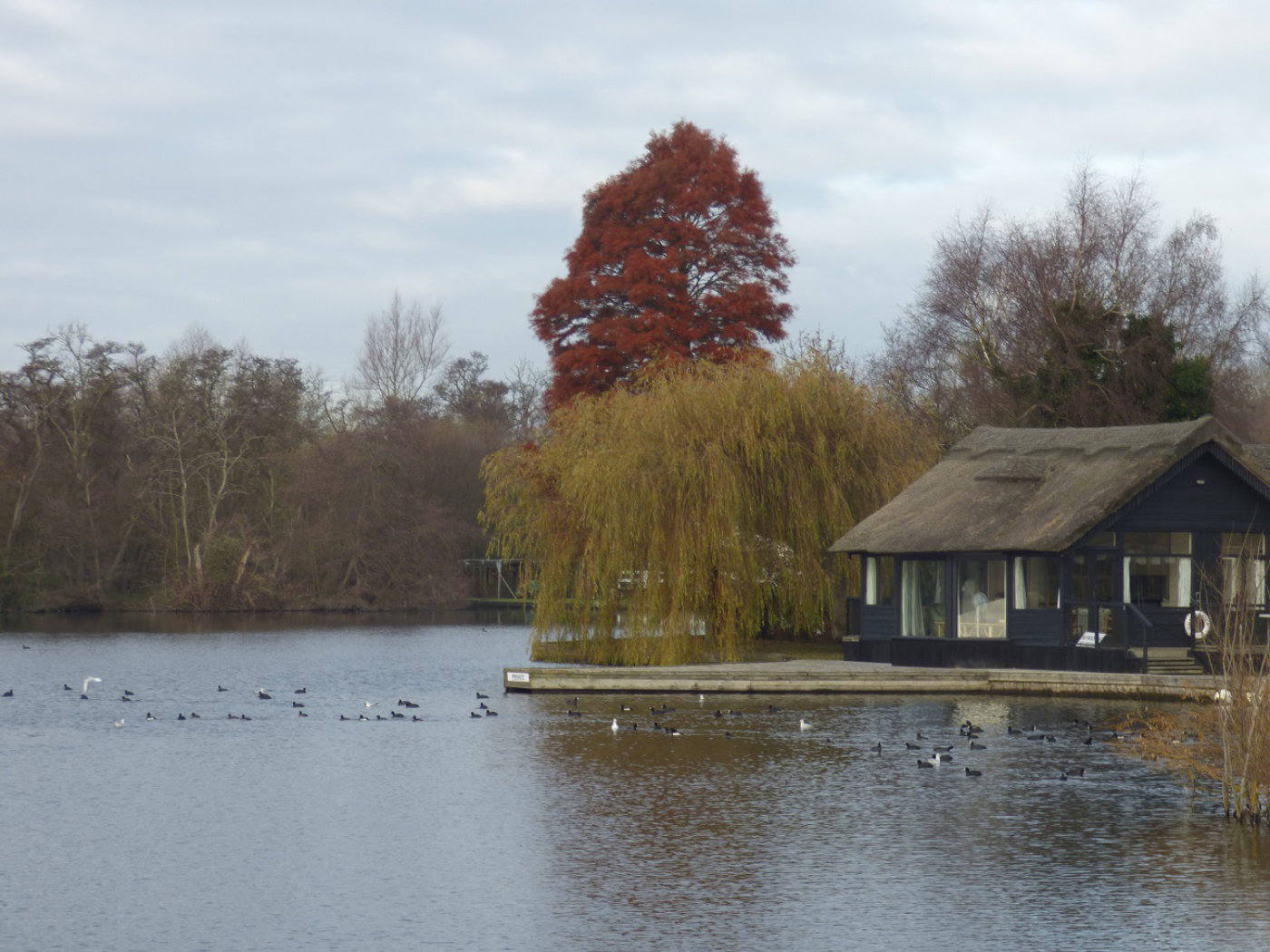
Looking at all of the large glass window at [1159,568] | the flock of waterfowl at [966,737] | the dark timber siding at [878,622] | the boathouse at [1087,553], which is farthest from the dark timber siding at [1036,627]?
the flock of waterfowl at [966,737]

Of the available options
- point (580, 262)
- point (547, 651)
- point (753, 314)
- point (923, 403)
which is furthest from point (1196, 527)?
point (923, 403)

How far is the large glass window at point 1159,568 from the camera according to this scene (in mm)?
36094

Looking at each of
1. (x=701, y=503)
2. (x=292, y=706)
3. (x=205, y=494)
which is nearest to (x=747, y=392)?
(x=701, y=503)

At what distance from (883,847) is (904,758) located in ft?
23.0

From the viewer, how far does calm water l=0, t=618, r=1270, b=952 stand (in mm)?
14172

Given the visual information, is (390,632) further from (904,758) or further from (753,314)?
(904,758)

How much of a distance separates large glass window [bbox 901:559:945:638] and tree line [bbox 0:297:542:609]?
43325mm

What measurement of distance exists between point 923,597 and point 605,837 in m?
21.3

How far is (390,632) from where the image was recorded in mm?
62656

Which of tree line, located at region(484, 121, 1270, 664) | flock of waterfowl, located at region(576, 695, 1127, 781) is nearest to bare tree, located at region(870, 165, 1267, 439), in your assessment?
tree line, located at region(484, 121, 1270, 664)

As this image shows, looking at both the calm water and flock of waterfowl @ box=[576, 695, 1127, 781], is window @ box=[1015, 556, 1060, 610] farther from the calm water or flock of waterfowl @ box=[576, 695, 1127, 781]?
flock of waterfowl @ box=[576, 695, 1127, 781]

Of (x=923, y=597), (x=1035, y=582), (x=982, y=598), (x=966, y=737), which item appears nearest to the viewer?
(x=966, y=737)

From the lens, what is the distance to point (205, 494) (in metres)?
79.5

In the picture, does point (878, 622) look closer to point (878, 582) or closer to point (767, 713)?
point (878, 582)
